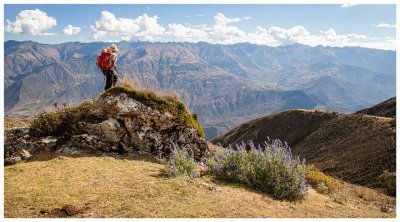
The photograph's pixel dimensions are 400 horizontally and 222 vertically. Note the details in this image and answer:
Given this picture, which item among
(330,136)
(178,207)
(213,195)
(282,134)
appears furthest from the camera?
(282,134)

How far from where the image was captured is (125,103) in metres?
8.25

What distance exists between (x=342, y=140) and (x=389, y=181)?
1597 cm

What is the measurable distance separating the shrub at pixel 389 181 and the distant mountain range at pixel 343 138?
51 centimetres

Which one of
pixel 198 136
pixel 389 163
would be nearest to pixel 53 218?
pixel 198 136

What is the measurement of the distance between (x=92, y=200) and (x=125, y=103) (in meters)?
4.33

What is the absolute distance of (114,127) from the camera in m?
8.18

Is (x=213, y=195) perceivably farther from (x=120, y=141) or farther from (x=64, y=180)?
(x=120, y=141)

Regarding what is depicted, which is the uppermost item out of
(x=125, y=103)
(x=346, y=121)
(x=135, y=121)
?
(x=125, y=103)

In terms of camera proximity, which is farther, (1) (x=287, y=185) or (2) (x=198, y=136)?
(2) (x=198, y=136)

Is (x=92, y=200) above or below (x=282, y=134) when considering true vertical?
above

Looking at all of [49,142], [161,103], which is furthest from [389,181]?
[49,142]

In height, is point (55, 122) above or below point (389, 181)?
above

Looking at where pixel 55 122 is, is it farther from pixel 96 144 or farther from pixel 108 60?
pixel 108 60

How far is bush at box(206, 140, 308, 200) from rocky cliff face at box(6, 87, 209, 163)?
2168 millimetres
